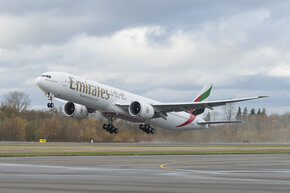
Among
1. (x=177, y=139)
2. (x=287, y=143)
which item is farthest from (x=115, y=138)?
(x=287, y=143)

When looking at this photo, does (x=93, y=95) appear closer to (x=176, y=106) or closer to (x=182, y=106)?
(x=176, y=106)

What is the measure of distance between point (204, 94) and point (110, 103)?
25.3 meters

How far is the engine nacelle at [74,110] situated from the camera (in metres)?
57.5

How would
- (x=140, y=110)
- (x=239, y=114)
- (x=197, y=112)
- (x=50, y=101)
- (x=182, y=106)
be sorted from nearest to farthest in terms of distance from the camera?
(x=50, y=101) < (x=140, y=110) < (x=182, y=106) < (x=197, y=112) < (x=239, y=114)

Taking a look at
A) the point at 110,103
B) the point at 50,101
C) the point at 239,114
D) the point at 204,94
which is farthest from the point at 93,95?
the point at 239,114

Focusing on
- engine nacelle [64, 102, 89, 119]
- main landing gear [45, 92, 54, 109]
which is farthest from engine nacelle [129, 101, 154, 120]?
main landing gear [45, 92, 54, 109]

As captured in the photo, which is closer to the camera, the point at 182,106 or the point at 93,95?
the point at 93,95

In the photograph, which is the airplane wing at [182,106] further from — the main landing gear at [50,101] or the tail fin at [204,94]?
the tail fin at [204,94]

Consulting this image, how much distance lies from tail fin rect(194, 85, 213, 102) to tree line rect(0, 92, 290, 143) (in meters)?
5.16

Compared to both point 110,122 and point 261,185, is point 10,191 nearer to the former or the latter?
point 261,185

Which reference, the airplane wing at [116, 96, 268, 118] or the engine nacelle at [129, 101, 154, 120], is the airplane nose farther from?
the engine nacelle at [129, 101, 154, 120]

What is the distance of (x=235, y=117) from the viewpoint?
84750 millimetres

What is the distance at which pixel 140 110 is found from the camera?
5459cm

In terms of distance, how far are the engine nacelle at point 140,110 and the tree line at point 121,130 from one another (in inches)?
401
